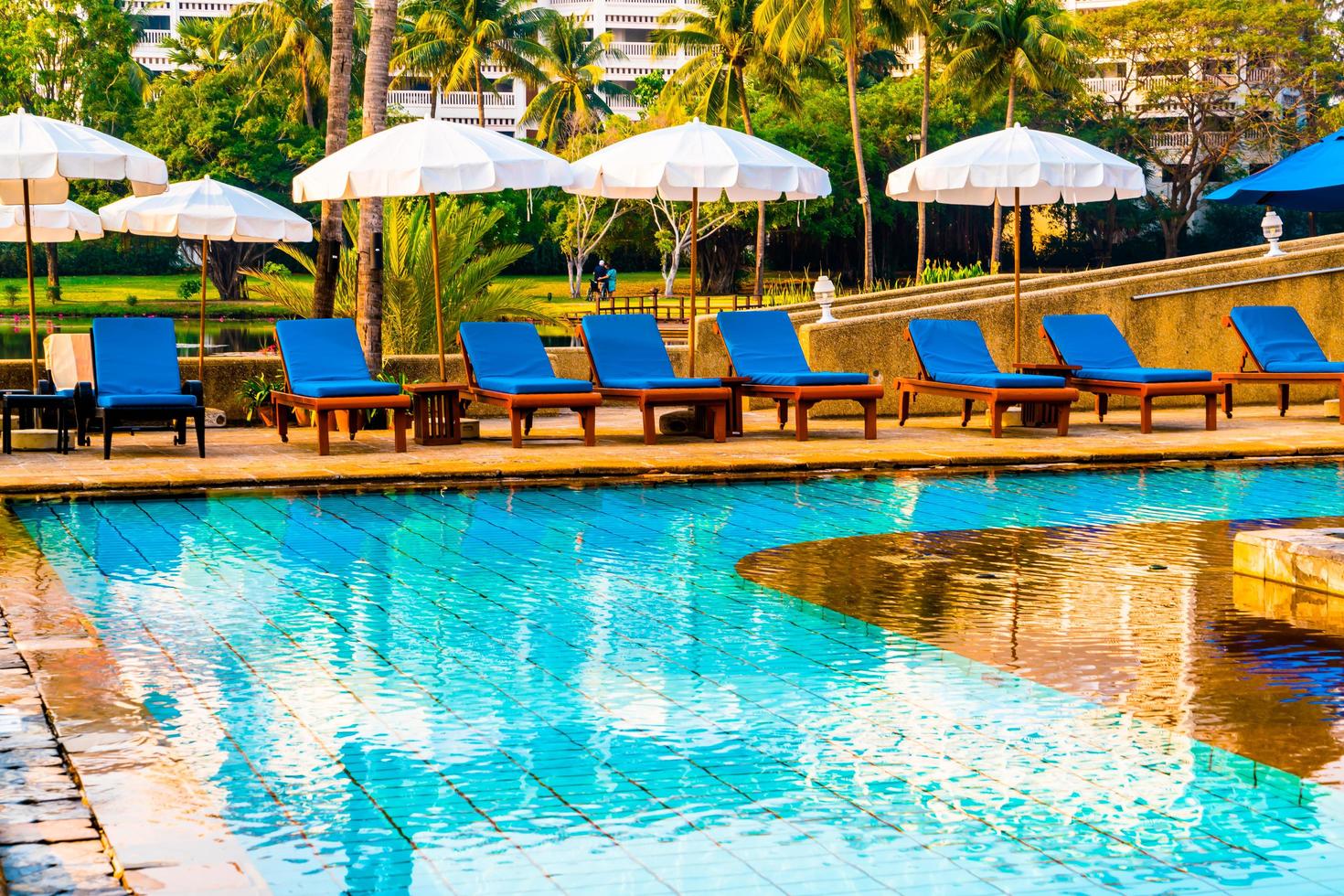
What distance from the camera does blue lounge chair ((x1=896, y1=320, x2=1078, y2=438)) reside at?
43.8 ft

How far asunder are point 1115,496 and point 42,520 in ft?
20.3

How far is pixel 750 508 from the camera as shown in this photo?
395 inches

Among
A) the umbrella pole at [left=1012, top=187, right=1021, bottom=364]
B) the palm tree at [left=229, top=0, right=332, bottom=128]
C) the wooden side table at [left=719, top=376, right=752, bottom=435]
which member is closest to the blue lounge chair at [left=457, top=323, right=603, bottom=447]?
the wooden side table at [left=719, top=376, right=752, bottom=435]

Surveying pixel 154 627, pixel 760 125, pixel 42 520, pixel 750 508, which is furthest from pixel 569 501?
pixel 760 125

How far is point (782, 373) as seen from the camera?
13.8 metres

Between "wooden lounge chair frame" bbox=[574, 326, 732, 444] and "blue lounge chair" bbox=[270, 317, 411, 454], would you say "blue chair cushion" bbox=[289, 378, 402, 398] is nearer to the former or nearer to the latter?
"blue lounge chair" bbox=[270, 317, 411, 454]

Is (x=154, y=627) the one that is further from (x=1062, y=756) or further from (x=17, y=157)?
(x=17, y=157)

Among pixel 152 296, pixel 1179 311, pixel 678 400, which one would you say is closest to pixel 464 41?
pixel 152 296

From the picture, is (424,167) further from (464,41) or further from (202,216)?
(464,41)

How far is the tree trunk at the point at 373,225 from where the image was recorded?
14.8m

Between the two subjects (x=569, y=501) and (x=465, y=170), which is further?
(x=465, y=170)

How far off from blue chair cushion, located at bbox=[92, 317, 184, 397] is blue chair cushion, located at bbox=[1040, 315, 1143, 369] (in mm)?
7174

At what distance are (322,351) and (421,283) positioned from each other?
3.72 meters

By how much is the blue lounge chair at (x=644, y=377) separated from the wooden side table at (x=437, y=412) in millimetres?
1101
